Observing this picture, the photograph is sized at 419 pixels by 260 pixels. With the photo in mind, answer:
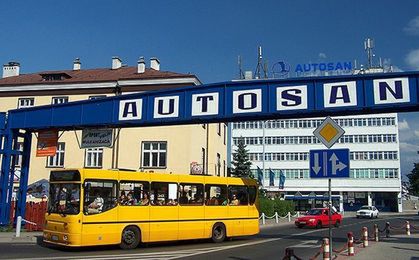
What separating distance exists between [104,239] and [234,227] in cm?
652

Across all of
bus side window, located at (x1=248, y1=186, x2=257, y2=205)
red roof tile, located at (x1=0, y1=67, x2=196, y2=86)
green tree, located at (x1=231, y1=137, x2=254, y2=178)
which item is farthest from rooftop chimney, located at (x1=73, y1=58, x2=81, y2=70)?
bus side window, located at (x1=248, y1=186, x2=257, y2=205)

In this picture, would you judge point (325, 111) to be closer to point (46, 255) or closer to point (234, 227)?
point (234, 227)

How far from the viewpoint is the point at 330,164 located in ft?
34.2

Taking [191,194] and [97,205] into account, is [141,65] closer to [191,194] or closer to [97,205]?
[191,194]

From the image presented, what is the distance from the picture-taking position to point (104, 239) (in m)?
15.6

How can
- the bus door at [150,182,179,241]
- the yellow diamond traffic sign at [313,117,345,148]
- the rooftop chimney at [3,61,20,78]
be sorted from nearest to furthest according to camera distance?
the yellow diamond traffic sign at [313,117,345,148]
the bus door at [150,182,179,241]
the rooftop chimney at [3,61,20,78]

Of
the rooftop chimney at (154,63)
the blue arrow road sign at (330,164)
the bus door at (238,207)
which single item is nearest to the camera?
the blue arrow road sign at (330,164)

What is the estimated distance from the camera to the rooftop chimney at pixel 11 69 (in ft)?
149

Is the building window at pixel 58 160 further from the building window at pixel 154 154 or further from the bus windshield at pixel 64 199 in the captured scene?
the bus windshield at pixel 64 199

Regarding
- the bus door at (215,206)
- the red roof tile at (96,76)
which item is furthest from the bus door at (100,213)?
the red roof tile at (96,76)

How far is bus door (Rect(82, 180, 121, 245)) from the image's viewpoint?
15.2 metres

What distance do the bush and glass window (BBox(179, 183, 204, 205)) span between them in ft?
→ 70.0

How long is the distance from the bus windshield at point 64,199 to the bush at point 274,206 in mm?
25363

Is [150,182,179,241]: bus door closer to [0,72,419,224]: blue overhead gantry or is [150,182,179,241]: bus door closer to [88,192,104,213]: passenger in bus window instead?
[88,192,104,213]: passenger in bus window
